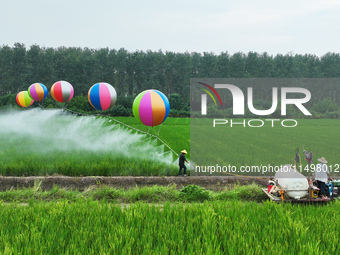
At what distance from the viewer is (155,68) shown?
56.3 metres

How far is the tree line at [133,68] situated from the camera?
51.7 metres

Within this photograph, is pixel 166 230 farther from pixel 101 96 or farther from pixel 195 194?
pixel 101 96

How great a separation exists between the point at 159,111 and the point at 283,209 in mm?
4689

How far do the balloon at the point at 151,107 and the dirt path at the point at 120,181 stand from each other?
1.82m

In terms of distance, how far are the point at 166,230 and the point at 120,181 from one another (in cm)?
477

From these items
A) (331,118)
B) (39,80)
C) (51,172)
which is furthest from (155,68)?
(51,172)

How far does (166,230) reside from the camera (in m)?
4.58

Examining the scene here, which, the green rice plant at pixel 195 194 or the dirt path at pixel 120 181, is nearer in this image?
the green rice plant at pixel 195 194

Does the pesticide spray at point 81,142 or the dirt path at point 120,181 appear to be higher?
the pesticide spray at point 81,142

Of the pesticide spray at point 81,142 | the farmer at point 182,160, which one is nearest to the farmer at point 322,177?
the farmer at point 182,160

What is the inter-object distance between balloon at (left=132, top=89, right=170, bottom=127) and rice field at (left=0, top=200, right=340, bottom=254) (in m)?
3.82

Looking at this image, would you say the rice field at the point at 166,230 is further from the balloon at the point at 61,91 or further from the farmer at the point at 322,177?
the balloon at the point at 61,91

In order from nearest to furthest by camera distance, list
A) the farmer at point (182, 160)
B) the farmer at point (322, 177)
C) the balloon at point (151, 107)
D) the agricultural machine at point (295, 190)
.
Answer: the agricultural machine at point (295, 190) → the farmer at point (322, 177) → the balloon at point (151, 107) → the farmer at point (182, 160)

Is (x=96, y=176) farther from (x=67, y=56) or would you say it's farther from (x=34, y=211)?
(x=67, y=56)
